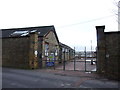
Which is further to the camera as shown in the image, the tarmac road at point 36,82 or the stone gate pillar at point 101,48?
the stone gate pillar at point 101,48

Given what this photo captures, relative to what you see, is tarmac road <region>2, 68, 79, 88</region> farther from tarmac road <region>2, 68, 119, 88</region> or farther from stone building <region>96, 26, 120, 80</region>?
stone building <region>96, 26, 120, 80</region>

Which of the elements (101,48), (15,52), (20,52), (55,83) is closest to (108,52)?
(101,48)

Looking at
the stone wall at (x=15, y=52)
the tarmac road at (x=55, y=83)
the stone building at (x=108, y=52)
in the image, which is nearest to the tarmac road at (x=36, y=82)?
Result: the tarmac road at (x=55, y=83)

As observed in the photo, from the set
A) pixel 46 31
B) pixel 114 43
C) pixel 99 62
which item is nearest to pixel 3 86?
pixel 99 62

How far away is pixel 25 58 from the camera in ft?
51.0

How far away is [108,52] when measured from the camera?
1106 centimetres

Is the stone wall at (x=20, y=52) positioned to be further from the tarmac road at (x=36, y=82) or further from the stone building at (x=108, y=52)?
the stone building at (x=108, y=52)

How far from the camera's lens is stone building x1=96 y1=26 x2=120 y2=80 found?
10.6 m

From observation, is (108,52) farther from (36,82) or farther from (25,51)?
(25,51)

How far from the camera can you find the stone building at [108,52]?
34.7 feet

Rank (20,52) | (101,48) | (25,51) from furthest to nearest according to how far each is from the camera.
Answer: (20,52) < (25,51) < (101,48)

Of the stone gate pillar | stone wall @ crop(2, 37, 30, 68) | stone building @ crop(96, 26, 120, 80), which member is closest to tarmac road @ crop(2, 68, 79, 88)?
the stone gate pillar

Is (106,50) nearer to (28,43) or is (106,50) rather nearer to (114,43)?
(114,43)

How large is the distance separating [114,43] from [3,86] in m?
8.91
